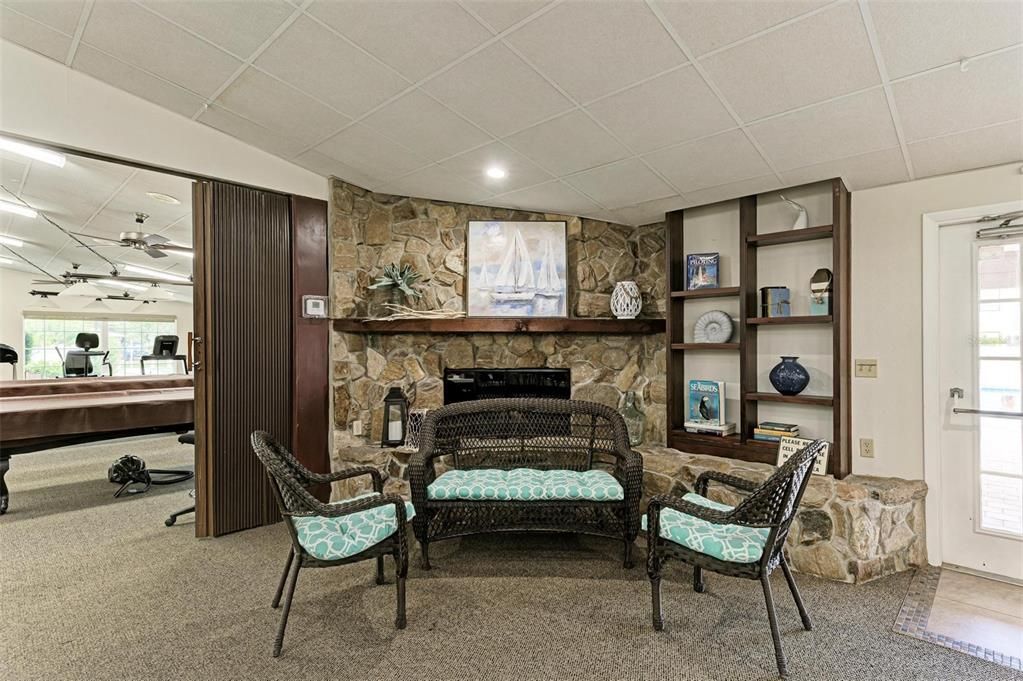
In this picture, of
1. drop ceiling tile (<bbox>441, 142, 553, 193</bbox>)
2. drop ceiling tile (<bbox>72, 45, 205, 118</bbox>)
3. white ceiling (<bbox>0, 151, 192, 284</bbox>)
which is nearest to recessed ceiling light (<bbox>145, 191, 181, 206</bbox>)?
white ceiling (<bbox>0, 151, 192, 284</bbox>)

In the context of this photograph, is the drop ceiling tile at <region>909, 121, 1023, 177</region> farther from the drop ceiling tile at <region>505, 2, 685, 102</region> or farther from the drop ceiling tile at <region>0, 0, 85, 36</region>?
the drop ceiling tile at <region>0, 0, 85, 36</region>

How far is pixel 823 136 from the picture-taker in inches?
91.3

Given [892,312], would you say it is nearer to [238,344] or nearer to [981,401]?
[981,401]

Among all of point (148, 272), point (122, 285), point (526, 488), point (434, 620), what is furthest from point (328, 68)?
point (122, 285)

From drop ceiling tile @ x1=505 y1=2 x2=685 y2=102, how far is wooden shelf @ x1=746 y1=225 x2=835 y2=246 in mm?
1671

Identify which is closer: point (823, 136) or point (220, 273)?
point (823, 136)

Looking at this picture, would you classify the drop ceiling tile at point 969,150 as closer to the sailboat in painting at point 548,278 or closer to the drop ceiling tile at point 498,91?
the drop ceiling tile at point 498,91

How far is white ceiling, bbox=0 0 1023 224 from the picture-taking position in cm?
168

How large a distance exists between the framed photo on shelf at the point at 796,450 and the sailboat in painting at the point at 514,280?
206cm

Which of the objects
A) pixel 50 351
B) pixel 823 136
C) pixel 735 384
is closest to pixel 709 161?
pixel 823 136

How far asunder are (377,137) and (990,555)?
433cm

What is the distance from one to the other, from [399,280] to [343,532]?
6.68ft

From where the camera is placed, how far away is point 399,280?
3607mm

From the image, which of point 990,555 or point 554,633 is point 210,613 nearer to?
point 554,633
